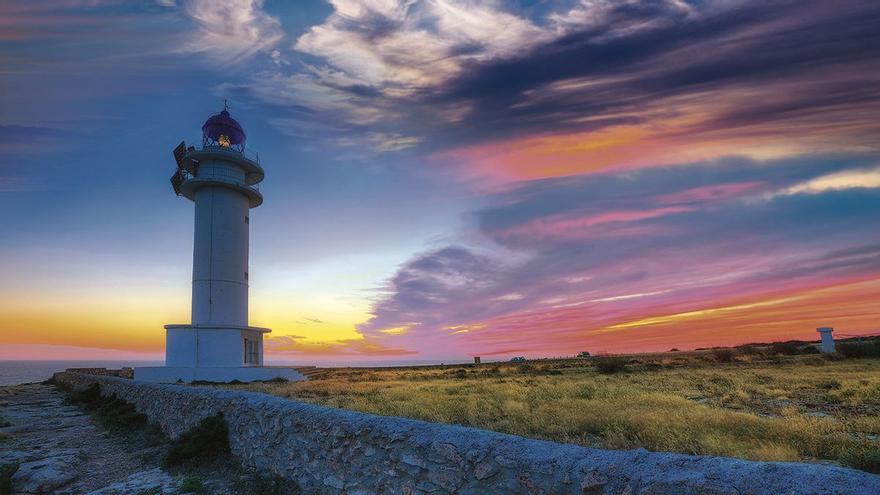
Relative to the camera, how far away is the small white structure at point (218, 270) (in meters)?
29.9

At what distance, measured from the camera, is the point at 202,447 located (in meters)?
10.0

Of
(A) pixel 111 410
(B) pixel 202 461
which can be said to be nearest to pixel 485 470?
(B) pixel 202 461

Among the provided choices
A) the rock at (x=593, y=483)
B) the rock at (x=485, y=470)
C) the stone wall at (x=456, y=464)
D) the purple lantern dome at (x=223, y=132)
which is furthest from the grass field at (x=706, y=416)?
the purple lantern dome at (x=223, y=132)

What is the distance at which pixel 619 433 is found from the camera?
8406 millimetres

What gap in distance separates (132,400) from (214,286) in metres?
13.8

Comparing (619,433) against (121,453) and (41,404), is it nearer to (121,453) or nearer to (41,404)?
(121,453)

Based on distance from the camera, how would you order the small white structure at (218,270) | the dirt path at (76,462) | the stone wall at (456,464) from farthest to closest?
the small white structure at (218,270)
the dirt path at (76,462)
the stone wall at (456,464)

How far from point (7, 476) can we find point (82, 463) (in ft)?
5.41

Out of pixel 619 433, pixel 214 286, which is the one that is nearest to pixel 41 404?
pixel 214 286

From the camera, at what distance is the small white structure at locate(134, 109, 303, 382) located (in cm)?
2989

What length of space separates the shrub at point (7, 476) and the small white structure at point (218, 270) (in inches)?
787

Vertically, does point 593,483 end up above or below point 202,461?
above

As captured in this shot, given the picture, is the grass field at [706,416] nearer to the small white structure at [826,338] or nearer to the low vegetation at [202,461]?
the low vegetation at [202,461]

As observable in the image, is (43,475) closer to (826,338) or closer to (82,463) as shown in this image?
(82,463)
